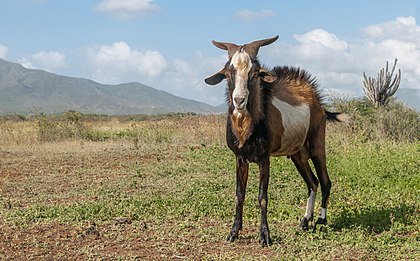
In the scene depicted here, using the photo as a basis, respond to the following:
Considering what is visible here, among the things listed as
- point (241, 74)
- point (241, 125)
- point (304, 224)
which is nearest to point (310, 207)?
point (304, 224)

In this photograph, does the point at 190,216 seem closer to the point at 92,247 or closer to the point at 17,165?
the point at 92,247

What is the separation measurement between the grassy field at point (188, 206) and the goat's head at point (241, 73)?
183 centimetres

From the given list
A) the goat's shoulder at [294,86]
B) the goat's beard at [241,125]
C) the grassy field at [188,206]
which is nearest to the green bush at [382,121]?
the grassy field at [188,206]

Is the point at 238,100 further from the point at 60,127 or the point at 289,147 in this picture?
the point at 60,127

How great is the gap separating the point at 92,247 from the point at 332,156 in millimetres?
9444

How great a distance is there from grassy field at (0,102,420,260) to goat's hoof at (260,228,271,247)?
77 millimetres

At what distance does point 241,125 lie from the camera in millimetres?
6406

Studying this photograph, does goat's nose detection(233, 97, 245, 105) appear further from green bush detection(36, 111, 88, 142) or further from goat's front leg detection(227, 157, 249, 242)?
green bush detection(36, 111, 88, 142)

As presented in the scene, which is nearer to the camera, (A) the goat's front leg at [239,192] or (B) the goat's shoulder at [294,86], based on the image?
(A) the goat's front leg at [239,192]

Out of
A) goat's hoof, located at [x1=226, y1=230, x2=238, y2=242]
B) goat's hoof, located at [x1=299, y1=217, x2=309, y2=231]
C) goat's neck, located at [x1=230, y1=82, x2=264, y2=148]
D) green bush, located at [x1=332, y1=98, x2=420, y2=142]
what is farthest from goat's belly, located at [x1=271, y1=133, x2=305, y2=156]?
green bush, located at [x1=332, y1=98, x2=420, y2=142]

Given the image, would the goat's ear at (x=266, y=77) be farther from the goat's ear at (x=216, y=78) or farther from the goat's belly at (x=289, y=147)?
the goat's belly at (x=289, y=147)

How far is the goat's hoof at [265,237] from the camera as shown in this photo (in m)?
6.48

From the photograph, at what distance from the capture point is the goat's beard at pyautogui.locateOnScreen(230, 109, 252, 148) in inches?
250

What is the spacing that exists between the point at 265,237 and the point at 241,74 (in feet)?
6.71
